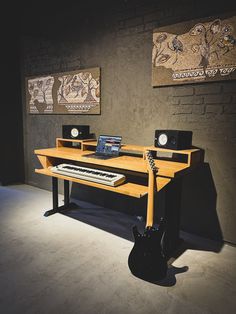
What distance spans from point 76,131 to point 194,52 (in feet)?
5.24

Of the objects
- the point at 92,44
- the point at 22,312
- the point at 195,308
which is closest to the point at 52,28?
the point at 92,44

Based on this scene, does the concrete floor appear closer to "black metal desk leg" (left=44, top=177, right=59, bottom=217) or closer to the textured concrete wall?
"black metal desk leg" (left=44, top=177, right=59, bottom=217)

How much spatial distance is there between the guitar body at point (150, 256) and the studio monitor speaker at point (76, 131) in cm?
161

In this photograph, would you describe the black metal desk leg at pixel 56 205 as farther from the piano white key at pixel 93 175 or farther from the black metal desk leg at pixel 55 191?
the piano white key at pixel 93 175

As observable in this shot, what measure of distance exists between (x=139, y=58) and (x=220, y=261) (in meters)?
2.16

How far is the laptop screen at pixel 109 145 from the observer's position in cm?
253

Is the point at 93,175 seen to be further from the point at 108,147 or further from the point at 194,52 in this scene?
the point at 194,52

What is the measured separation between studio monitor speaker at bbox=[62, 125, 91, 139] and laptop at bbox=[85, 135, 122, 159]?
475mm

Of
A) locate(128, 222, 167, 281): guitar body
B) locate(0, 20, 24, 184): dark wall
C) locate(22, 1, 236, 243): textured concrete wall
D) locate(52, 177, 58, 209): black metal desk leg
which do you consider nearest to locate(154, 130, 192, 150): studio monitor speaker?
locate(22, 1, 236, 243): textured concrete wall

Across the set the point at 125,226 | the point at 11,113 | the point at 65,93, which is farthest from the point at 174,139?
the point at 11,113

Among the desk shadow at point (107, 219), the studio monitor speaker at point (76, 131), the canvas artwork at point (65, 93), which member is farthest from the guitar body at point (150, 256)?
the canvas artwork at point (65, 93)

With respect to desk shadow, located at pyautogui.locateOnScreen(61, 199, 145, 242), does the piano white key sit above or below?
above

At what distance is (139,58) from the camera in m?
2.67

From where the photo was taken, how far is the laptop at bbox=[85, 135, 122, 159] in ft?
8.29
